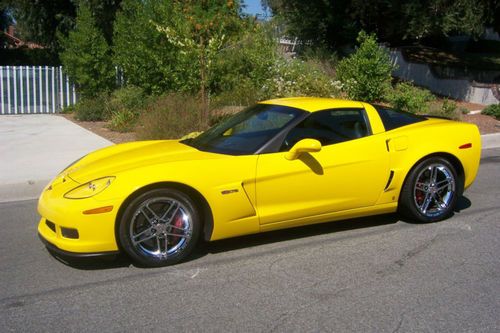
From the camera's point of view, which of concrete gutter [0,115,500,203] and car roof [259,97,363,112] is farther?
concrete gutter [0,115,500,203]

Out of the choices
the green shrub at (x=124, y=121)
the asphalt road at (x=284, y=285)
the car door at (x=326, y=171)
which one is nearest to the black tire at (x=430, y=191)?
the asphalt road at (x=284, y=285)

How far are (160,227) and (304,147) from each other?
1427 mm

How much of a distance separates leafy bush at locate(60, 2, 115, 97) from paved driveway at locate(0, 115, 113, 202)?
1.33 metres

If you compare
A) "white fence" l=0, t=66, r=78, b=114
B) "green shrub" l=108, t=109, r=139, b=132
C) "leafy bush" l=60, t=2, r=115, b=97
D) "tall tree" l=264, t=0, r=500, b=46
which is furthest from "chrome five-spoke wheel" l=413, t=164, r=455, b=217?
"tall tree" l=264, t=0, r=500, b=46

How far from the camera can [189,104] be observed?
11.9 meters

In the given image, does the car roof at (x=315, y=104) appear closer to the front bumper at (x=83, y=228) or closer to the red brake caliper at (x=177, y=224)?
the red brake caliper at (x=177, y=224)

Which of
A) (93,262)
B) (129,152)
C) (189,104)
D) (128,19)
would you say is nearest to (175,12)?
(128,19)

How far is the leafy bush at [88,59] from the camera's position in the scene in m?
15.8

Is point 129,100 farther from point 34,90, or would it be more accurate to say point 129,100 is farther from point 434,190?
point 434,190

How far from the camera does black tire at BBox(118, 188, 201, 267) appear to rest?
183 inches

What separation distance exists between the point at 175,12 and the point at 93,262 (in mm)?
10673

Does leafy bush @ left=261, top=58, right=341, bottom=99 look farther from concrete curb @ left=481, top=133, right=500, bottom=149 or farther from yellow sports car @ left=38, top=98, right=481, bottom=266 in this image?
yellow sports car @ left=38, top=98, right=481, bottom=266

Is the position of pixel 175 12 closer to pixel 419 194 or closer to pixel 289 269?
pixel 419 194

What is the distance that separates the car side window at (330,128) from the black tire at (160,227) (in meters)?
1.08
